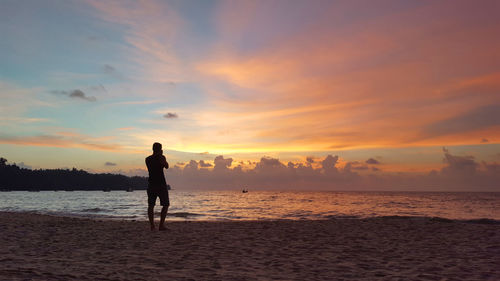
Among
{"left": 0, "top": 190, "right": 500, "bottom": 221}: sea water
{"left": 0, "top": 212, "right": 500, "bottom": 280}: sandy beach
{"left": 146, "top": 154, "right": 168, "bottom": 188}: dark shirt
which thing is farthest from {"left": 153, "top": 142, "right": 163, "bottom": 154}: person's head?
{"left": 0, "top": 190, "right": 500, "bottom": 221}: sea water

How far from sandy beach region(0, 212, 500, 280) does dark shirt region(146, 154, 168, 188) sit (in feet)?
5.97

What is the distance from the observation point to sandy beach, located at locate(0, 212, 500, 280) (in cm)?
646

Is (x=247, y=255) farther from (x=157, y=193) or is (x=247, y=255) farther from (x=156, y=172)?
(x=156, y=172)

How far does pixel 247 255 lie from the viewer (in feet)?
28.4

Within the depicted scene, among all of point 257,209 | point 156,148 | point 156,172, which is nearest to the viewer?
point 156,148

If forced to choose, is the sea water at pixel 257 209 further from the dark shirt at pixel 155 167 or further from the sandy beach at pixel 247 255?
the sandy beach at pixel 247 255

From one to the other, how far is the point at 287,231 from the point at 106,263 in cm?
786

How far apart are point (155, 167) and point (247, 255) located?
209 inches

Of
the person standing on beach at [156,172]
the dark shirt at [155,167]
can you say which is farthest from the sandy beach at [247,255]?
the dark shirt at [155,167]

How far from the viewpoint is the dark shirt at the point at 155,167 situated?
1237 cm

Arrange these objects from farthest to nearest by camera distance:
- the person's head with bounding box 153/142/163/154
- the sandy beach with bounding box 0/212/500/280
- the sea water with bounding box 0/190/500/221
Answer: the sea water with bounding box 0/190/500/221, the person's head with bounding box 153/142/163/154, the sandy beach with bounding box 0/212/500/280

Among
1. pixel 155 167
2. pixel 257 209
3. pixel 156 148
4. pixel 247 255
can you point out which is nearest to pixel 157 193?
pixel 155 167

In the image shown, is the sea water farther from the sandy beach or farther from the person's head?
the sandy beach

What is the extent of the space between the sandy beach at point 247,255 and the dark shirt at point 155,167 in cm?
182
